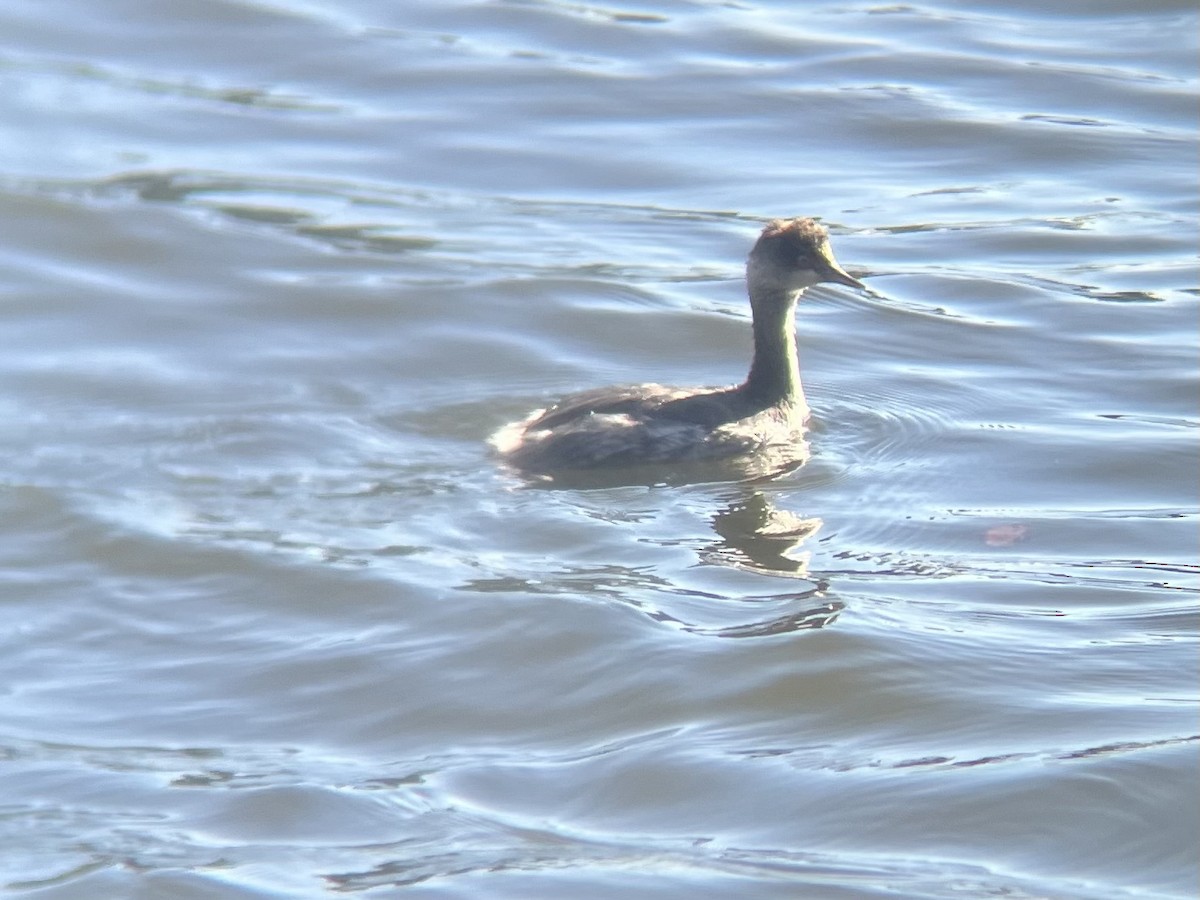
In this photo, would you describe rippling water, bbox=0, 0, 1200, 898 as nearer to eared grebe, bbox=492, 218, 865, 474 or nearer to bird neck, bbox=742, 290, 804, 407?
eared grebe, bbox=492, 218, 865, 474


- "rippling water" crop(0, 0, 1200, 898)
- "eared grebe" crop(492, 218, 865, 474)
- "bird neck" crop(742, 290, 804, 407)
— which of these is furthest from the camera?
"bird neck" crop(742, 290, 804, 407)

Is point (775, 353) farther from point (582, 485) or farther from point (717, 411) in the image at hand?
point (582, 485)

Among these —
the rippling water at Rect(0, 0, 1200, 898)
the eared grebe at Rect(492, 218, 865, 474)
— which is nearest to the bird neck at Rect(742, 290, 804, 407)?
the eared grebe at Rect(492, 218, 865, 474)

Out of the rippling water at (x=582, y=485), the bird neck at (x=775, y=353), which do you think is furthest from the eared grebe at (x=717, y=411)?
the rippling water at (x=582, y=485)

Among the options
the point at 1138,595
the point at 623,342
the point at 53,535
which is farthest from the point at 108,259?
the point at 1138,595

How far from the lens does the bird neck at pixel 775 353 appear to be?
10.0m

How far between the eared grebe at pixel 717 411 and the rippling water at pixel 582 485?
0.24 m

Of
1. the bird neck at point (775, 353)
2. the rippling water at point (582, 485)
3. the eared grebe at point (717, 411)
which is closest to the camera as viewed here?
the rippling water at point (582, 485)

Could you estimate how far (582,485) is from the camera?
370 inches

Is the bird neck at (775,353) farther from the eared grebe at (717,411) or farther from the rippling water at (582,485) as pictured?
the rippling water at (582,485)

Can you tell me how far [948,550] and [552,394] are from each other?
9.80 ft

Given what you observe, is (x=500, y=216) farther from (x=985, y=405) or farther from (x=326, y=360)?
(x=985, y=405)

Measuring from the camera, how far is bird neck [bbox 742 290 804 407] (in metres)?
10.0

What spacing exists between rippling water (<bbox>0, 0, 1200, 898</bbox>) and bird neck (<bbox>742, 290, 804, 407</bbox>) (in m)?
0.37
